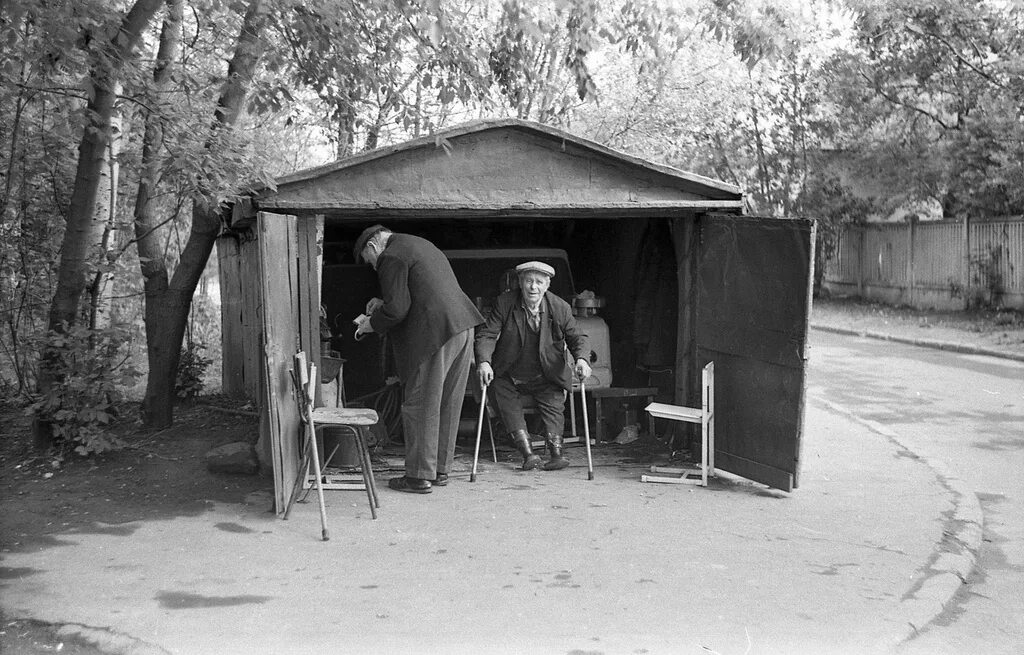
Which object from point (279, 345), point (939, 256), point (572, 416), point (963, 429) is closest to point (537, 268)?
point (572, 416)

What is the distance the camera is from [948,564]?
6.37 m

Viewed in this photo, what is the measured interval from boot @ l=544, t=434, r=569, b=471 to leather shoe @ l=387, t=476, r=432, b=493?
1.25 meters

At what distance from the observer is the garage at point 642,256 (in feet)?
25.8

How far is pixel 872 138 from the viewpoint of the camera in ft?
87.1

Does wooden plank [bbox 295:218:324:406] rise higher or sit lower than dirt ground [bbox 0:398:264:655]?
higher

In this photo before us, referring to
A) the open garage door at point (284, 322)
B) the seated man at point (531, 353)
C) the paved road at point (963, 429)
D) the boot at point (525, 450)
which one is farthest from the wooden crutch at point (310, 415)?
the paved road at point (963, 429)

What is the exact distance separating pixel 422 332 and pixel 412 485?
1176mm

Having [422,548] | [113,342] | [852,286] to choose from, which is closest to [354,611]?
[422,548]

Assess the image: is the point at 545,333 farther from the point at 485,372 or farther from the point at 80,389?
the point at 80,389

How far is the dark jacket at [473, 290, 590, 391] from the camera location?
9.06m

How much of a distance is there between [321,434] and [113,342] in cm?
209

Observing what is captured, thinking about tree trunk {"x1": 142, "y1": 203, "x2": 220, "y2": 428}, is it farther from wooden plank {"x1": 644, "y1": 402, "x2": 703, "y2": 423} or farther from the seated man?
wooden plank {"x1": 644, "y1": 402, "x2": 703, "y2": 423}

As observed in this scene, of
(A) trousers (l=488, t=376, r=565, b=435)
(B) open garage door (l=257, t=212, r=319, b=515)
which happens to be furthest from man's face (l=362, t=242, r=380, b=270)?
(A) trousers (l=488, t=376, r=565, b=435)

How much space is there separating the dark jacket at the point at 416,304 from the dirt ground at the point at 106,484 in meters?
1.57
